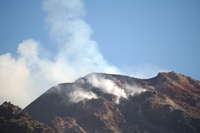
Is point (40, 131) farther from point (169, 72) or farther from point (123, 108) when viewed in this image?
point (169, 72)

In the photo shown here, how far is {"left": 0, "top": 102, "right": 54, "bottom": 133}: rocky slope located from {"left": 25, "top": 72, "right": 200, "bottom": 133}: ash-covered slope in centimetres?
2665

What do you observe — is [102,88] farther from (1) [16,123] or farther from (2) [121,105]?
(1) [16,123]

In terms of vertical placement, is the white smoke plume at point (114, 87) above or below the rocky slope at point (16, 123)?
above

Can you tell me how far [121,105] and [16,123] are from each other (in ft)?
210

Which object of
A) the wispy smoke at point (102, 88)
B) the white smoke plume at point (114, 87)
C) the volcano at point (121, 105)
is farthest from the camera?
the white smoke plume at point (114, 87)

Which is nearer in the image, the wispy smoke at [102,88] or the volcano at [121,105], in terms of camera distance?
the volcano at [121,105]

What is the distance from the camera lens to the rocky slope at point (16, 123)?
278ft

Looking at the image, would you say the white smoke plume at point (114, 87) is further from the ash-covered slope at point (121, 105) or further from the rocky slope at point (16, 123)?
the rocky slope at point (16, 123)

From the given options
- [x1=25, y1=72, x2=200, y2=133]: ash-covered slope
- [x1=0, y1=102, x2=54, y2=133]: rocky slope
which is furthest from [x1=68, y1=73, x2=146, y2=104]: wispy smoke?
[x1=0, y1=102, x2=54, y2=133]: rocky slope

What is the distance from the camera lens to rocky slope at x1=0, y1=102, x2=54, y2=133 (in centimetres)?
8475

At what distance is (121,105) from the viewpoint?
142m

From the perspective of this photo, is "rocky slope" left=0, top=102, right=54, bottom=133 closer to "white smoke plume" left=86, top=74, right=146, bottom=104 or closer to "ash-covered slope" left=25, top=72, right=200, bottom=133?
"ash-covered slope" left=25, top=72, right=200, bottom=133

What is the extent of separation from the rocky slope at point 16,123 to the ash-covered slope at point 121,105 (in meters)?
26.7

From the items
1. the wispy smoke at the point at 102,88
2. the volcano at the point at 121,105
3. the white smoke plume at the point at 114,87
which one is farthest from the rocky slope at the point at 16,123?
the white smoke plume at the point at 114,87
